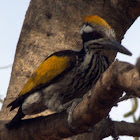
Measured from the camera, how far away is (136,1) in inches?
213

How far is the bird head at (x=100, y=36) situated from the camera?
4066 millimetres

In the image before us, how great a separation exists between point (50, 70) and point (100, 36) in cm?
67

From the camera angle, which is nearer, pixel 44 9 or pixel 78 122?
pixel 78 122

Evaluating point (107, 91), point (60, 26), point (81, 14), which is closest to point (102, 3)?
point (81, 14)

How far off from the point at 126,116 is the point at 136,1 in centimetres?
158

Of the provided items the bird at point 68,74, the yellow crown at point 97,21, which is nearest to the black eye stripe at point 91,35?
the bird at point 68,74

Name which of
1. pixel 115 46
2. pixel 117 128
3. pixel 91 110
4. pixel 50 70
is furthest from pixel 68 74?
pixel 91 110

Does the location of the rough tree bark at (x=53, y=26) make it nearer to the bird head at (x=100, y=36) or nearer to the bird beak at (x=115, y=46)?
the bird head at (x=100, y=36)

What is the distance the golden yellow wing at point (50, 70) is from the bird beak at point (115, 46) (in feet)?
1.44

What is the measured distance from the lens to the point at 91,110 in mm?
3342

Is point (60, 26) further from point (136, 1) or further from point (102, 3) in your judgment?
point (136, 1)

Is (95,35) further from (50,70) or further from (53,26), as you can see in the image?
(53,26)

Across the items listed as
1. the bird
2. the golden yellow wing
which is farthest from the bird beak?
the golden yellow wing

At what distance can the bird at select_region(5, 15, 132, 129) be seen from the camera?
422 cm
